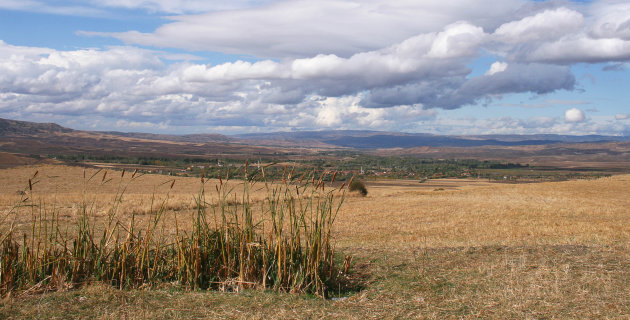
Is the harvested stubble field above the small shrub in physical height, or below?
above

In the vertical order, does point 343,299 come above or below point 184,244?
below

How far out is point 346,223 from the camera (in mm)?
20016

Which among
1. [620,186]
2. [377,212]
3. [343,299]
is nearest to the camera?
[343,299]

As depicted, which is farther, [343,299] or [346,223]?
[346,223]

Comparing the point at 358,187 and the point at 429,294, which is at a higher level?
the point at 429,294

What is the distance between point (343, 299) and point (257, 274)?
1.73 m

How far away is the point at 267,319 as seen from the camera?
6.41 metres

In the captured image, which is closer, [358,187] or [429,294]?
[429,294]

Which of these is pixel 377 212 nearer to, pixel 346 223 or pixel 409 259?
pixel 346 223

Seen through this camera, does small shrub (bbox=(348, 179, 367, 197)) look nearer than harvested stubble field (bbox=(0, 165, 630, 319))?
No

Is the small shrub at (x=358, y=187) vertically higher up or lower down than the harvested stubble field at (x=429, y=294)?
lower down

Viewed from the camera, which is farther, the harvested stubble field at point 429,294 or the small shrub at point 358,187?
the small shrub at point 358,187

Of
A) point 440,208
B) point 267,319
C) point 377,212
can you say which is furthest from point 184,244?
point 440,208

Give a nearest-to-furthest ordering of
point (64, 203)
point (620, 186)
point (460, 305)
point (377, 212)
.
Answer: point (460, 305) → point (377, 212) → point (64, 203) → point (620, 186)
